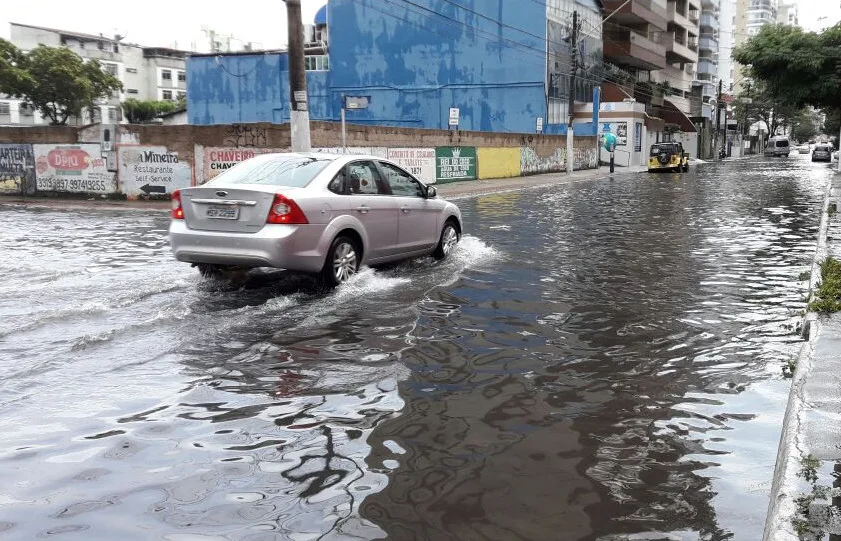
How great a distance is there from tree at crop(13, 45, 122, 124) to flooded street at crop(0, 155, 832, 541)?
57.0 metres

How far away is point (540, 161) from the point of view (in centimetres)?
4400

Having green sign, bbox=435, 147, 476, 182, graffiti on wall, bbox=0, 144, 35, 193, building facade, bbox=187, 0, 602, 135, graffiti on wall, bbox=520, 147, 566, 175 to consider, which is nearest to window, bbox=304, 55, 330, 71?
building facade, bbox=187, 0, 602, 135

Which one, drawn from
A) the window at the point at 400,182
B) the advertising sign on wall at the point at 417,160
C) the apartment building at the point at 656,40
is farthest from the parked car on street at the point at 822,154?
Answer: the window at the point at 400,182

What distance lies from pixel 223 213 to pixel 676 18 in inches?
3055

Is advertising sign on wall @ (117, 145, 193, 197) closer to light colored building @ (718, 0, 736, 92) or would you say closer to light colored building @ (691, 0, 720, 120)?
light colored building @ (691, 0, 720, 120)

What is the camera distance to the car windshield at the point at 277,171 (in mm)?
8406

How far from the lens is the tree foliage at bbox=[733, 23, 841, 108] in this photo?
29750 millimetres

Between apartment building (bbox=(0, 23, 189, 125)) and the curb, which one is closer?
the curb

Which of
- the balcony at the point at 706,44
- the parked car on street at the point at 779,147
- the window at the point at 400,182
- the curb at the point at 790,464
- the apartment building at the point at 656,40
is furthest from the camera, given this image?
the balcony at the point at 706,44

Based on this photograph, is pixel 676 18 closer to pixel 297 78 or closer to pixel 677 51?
pixel 677 51

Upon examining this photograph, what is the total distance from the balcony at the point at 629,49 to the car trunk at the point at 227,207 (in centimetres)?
5656

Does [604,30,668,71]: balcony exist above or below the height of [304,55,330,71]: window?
above

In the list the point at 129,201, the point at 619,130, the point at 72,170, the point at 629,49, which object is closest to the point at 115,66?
the point at 629,49

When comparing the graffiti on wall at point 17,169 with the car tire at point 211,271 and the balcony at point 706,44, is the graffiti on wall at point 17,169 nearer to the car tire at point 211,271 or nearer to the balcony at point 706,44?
the car tire at point 211,271
